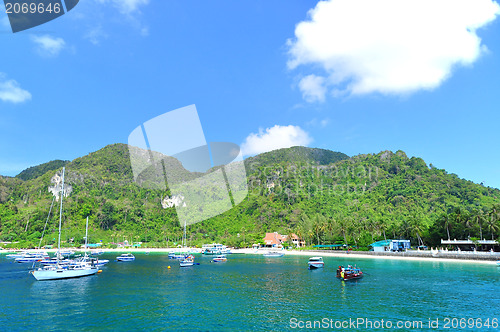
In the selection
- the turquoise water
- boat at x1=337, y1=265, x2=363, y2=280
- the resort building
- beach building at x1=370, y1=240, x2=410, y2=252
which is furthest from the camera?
the resort building

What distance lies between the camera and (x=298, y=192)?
535 feet

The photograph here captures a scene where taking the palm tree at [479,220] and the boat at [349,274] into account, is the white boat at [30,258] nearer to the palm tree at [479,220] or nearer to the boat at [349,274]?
the boat at [349,274]

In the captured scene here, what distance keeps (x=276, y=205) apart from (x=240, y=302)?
129603 millimetres

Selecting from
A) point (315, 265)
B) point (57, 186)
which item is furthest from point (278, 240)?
point (57, 186)

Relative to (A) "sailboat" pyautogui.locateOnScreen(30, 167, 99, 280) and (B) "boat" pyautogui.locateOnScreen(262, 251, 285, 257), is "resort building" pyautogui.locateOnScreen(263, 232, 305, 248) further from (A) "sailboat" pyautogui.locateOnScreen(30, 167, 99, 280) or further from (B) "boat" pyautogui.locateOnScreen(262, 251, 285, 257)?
(A) "sailboat" pyautogui.locateOnScreen(30, 167, 99, 280)

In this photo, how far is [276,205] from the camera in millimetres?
156375

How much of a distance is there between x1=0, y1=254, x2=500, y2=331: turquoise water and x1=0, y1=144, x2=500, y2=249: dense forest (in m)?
53.7

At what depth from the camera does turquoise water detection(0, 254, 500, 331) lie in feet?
70.6

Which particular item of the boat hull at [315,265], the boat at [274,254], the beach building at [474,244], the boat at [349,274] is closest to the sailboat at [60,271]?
the boat hull at [315,265]

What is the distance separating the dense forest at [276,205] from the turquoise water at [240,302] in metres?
53.7

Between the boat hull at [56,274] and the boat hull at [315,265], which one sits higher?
the boat hull at [56,274]

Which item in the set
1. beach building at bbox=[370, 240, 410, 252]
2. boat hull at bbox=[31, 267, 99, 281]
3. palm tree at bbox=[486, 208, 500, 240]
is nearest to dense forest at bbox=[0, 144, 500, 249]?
beach building at bbox=[370, 240, 410, 252]

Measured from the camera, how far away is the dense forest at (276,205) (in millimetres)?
115938

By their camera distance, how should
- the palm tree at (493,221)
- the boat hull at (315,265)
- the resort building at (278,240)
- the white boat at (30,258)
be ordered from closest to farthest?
the boat hull at (315,265), the palm tree at (493,221), the white boat at (30,258), the resort building at (278,240)
